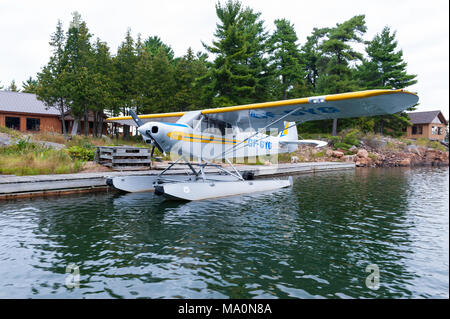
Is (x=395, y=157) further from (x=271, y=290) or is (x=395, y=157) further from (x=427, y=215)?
(x=271, y=290)

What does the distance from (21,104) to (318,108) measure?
32.6 m

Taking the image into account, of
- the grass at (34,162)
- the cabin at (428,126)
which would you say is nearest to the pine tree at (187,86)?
the grass at (34,162)

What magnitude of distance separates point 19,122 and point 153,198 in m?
27.9

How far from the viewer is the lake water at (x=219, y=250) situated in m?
3.36

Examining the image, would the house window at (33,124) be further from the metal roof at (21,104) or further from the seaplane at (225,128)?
the seaplane at (225,128)

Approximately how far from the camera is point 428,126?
43.0 m

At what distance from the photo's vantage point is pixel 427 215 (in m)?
6.85

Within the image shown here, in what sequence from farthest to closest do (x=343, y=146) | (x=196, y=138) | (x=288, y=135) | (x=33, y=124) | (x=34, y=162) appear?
(x=33, y=124) < (x=343, y=146) < (x=288, y=135) < (x=34, y=162) < (x=196, y=138)

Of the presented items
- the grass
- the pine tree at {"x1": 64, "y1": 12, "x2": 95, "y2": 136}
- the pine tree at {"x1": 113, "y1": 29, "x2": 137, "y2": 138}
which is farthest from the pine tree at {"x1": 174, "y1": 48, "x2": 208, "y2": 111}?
the grass

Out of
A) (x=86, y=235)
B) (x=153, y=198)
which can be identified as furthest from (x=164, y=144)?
(x=86, y=235)

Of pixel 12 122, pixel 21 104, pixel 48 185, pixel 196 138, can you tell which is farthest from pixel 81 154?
pixel 21 104

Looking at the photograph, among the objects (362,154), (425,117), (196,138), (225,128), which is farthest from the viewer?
(425,117)

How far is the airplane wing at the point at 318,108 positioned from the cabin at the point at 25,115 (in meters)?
23.9

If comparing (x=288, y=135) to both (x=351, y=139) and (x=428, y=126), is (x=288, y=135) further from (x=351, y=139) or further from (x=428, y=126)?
(x=428, y=126)
